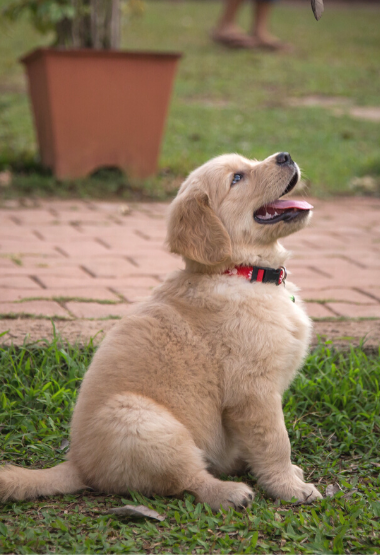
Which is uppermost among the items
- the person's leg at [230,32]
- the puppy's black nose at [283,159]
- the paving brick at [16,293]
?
the person's leg at [230,32]

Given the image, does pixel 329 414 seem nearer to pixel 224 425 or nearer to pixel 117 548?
pixel 224 425

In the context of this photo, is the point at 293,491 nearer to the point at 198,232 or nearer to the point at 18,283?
the point at 198,232

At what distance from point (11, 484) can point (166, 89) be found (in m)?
4.96

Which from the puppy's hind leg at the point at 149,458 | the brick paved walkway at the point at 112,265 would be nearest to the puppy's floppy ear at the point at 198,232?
the puppy's hind leg at the point at 149,458

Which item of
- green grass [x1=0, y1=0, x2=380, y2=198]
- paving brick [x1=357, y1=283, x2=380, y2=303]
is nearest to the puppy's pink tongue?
paving brick [x1=357, y1=283, x2=380, y2=303]

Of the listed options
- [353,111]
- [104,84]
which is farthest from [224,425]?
[353,111]

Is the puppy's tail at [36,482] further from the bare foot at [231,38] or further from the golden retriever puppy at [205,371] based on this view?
the bare foot at [231,38]

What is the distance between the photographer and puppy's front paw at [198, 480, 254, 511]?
2402 millimetres

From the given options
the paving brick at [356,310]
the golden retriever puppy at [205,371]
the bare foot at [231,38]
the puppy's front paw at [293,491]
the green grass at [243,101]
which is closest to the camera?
the golden retriever puppy at [205,371]

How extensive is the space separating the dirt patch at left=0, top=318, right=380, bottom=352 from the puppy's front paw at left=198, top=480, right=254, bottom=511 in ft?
3.84

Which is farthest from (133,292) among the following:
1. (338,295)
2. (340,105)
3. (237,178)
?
(340,105)

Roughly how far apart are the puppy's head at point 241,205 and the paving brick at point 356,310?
131cm

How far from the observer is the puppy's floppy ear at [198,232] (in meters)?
2.68

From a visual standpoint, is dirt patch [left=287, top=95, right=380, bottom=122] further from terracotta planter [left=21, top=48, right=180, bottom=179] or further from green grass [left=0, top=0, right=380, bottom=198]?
terracotta planter [left=21, top=48, right=180, bottom=179]
